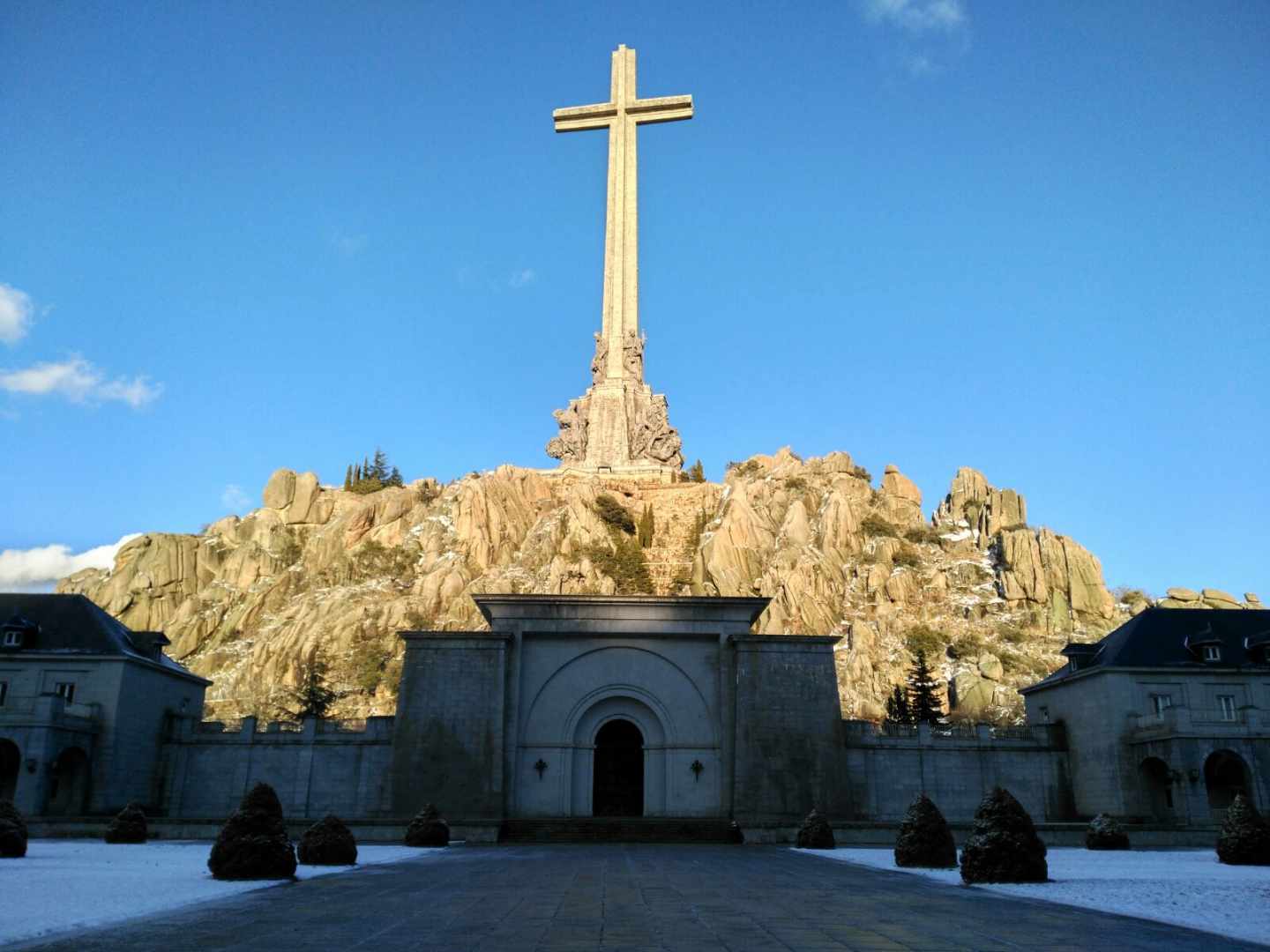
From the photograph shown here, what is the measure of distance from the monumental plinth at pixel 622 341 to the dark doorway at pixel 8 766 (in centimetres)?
5693

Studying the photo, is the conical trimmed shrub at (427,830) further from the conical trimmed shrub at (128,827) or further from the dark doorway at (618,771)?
the dark doorway at (618,771)

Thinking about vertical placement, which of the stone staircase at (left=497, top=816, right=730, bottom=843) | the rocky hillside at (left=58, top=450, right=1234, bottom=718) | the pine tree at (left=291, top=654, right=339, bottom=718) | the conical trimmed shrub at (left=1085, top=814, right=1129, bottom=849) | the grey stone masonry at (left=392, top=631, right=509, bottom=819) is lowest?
the stone staircase at (left=497, top=816, right=730, bottom=843)

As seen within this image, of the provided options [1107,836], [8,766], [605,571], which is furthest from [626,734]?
[605,571]

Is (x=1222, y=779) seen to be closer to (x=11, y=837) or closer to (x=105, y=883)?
(x=105, y=883)

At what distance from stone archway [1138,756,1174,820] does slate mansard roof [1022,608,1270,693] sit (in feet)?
12.3

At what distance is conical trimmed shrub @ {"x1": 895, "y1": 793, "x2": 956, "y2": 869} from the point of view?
1962 cm

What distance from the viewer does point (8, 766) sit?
37.5 meters

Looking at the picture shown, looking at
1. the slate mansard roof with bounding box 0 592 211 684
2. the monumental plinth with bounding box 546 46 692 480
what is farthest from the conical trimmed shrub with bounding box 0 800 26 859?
the monumental plinth with bounding box 546 46 692 480

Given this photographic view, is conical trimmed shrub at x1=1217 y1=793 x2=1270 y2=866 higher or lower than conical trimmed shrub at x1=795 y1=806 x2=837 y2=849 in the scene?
higher

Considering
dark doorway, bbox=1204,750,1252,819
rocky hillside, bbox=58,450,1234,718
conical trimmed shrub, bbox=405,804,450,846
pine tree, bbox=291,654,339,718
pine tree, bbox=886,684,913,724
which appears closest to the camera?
conical trimmed shrub, bbox=405,804,450,846

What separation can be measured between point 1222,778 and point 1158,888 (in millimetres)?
27694

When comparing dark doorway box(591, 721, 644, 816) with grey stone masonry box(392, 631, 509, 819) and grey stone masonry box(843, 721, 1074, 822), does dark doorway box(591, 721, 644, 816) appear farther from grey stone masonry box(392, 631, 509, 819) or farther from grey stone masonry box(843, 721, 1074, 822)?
grey stone masonry box(843, 721, 1074, 822)

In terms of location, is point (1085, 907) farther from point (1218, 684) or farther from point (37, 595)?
point (37, 595)

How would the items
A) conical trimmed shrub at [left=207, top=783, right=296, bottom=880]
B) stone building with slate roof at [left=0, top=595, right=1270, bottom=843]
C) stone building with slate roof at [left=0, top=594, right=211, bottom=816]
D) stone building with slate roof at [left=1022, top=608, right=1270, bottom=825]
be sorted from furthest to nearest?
stone building with slate roof at [left=1022, top=608, right=1270, bottom=825]
stone building with slate roof at [left=0, top=594, right=211, bottom=816]
stone building with slate roof at [left=0, top=595, right=1270, bottom=843]
conical trimmed shrub at [left=207, top=783, right=296, bottom=880]
